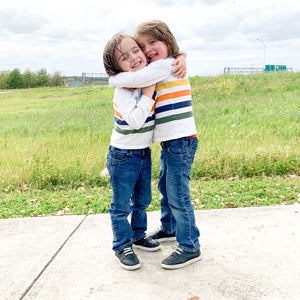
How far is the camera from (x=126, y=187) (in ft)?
8.51

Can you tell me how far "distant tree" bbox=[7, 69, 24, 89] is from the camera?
3516 cm

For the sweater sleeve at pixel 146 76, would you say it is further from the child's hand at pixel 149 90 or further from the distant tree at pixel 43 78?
the distant tree at pixel 43 78

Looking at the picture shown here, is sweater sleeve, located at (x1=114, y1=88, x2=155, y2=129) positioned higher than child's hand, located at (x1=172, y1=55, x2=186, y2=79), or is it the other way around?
child's hand, located at (x1=172, y1=55, x2=186, y2=79)

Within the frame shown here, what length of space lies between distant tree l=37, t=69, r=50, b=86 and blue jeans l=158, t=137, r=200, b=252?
34.5 m

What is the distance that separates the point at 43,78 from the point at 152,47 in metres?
34.8

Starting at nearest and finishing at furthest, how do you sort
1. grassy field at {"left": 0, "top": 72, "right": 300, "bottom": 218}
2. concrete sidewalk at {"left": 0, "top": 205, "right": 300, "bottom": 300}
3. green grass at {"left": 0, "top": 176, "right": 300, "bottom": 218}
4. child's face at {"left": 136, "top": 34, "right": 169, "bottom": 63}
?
concrete sidewalk at {"left": 0, "top": 205, "right": 300, "bottom": 300}, child's face at {"left": 136, "top": 34, "right": 169, "bottom": 63}, green grass at {"left": 0, "top": 176, "right": 300, "bottom": 218}, grassy field at {"left": 0, "top": 72, "right": 300, "bottom": 218}

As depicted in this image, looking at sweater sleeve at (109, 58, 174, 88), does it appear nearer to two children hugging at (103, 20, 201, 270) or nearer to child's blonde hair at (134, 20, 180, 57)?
two children hugging at (103, 20, 201, 270)

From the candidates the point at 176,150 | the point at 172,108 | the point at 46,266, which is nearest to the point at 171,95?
the point at 172,108

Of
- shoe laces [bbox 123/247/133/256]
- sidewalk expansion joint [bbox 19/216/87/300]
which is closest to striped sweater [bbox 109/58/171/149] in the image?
shoe laces [bbox 123/247/133/256]

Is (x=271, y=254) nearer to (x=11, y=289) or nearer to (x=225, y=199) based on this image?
(x=225, y=199)

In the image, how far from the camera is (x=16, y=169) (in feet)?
17.8

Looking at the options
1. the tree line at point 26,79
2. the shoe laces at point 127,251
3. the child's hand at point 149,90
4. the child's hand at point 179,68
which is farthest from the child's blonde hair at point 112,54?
the tree line at point 26,79

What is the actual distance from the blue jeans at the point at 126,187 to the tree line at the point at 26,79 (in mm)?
34289

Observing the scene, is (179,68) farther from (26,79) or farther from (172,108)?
(26,79)
